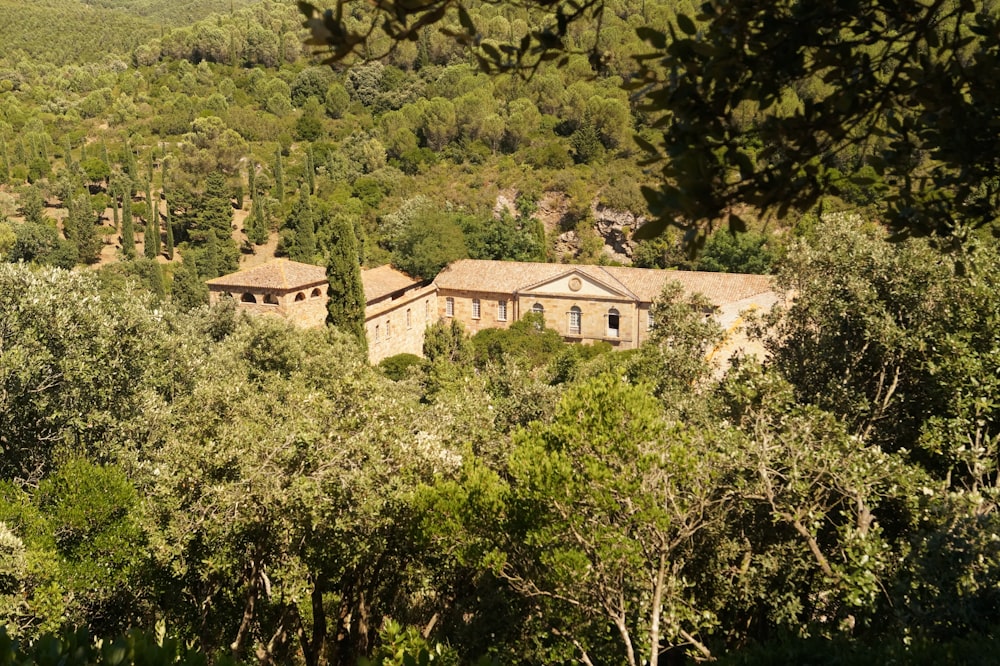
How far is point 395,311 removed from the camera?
44094mm

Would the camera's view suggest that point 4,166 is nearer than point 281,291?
No

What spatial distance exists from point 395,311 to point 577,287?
31.8ft

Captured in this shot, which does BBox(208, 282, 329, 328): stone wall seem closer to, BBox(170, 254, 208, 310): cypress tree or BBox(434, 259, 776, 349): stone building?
BBox(170, 254, 208, 310): cypress tree

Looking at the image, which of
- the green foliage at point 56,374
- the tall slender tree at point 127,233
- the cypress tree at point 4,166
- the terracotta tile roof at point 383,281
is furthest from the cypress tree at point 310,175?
the green foliage at point 56,374

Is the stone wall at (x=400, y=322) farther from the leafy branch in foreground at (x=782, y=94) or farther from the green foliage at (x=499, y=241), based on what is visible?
the leafy branch in foreground at (x=782, y=94)

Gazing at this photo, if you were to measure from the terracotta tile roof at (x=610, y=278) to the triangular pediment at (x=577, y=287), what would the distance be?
3.7 inches

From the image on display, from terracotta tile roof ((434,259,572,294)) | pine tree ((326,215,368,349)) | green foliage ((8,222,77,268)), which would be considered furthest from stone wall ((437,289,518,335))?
green foliage ((8,222,77,268))

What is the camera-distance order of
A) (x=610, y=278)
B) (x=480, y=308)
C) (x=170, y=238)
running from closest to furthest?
(x=610, y=278) → (x=480, y=308) → (x=170, y=238)

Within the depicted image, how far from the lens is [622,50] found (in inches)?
2963

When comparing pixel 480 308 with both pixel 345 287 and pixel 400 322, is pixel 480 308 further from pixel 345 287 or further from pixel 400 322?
pixel 345 287

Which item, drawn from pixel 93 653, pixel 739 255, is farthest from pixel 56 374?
pixel 739 255

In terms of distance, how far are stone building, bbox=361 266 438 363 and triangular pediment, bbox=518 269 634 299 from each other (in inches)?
215

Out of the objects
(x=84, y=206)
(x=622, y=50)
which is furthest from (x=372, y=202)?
(x=622, y=50)

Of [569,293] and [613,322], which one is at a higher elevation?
[569,293]
